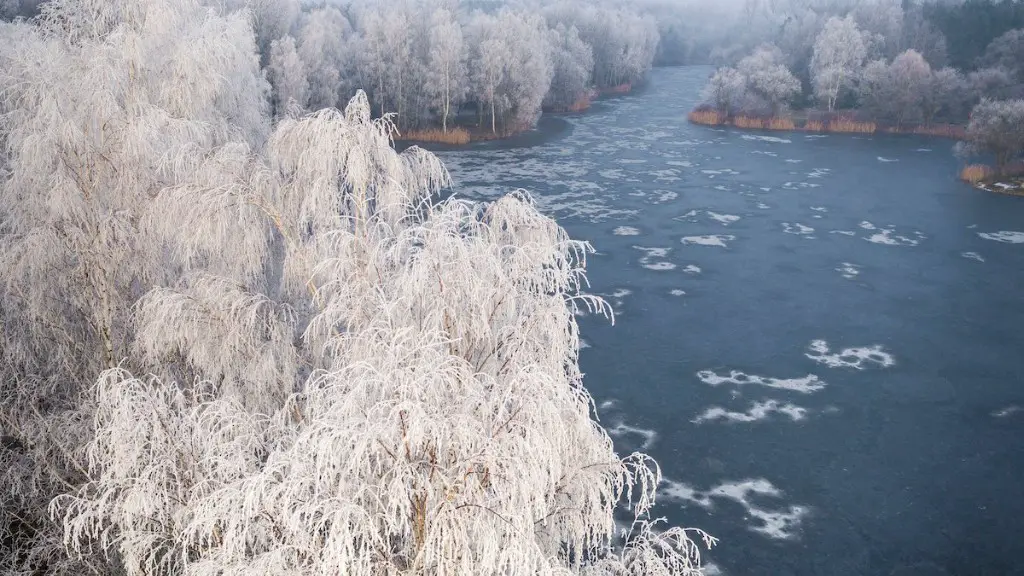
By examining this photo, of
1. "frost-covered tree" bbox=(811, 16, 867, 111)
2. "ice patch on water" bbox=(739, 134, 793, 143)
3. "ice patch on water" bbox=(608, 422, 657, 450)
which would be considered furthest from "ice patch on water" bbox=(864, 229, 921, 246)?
"frost-covered tree" bbox=(811, 16, 867, 111)

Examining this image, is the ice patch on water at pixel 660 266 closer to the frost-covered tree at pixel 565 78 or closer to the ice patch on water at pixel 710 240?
the ice patch on water at pixel 710 240

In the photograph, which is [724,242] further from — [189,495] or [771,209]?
[189,495]

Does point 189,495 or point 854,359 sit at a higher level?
point 189,495

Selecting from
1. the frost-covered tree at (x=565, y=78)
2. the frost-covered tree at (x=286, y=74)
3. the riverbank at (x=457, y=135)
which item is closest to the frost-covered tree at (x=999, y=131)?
the riverbank at (x=457, y=135)

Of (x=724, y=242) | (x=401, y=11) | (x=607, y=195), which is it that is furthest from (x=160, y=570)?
(x=401, y=11)

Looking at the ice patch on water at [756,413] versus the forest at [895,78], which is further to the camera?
the forest at [895,78]

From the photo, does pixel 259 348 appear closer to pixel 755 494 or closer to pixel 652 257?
pixel 755 494
